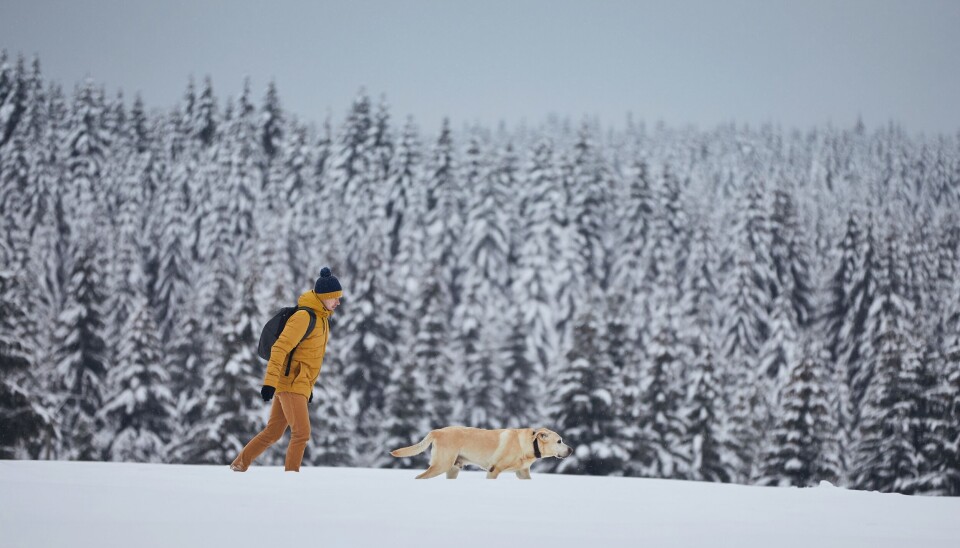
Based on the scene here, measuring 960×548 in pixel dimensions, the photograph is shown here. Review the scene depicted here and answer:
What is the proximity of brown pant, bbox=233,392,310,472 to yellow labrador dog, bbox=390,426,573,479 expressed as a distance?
42.5 inches

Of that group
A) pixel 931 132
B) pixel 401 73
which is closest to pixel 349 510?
pixel 931 132

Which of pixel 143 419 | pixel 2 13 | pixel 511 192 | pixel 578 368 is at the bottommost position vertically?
pixel 143 419

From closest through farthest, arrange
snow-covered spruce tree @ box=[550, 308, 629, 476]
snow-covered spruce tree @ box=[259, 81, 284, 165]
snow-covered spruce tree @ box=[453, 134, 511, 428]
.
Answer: snow-covered spruce tree @ box=[550, 308, 629, 476] < snow-covered spruce tree @ box=[453, 134, 511, 428] < snow-covered spruce tree @ box=[259, 81, 284, 165]

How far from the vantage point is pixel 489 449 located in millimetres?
9531

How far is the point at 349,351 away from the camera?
47500 mm

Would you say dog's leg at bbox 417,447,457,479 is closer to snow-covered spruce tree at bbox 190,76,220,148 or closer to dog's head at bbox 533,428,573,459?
dog's head at bbox 533,428,573,459

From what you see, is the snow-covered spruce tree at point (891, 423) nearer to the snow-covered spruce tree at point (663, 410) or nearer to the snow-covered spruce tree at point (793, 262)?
the snow-covered spruce tree at point (663, 410)

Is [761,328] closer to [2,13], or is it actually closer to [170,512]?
[170,512]

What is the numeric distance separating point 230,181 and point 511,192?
21.4 meters

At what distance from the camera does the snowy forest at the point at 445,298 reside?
123 ft

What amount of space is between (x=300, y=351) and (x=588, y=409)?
2865 centimetres

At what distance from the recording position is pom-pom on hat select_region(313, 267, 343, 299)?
8.45 m

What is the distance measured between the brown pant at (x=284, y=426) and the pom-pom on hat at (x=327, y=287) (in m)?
0.93

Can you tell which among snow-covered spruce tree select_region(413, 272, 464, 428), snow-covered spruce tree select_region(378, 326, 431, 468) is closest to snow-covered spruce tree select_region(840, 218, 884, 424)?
snow-covered spruce tree select_region(413, 272, 464, 428)
